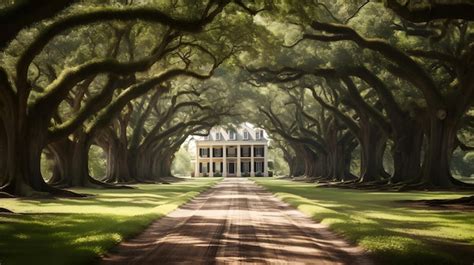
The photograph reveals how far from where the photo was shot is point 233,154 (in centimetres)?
13000

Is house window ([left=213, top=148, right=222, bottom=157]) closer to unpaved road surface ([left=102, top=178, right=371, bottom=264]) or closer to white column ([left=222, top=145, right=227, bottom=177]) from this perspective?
white column ([left=222, top=145, right=227, bottom=177])

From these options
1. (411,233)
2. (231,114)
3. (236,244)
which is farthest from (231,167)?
(236,244)

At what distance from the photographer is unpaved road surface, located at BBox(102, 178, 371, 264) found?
32.0 ft

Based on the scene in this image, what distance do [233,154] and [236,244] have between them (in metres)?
119

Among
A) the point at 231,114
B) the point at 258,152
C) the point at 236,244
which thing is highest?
the point at 231,114

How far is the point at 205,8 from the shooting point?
2477cm

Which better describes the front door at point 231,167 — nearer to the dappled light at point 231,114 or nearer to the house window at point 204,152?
the house window at point 204,152

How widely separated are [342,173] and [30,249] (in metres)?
50.6

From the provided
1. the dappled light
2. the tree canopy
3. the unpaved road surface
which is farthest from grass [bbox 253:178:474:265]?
the tree canopy

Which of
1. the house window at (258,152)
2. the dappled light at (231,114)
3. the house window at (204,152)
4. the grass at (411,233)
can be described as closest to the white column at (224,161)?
the house window at (204,152)

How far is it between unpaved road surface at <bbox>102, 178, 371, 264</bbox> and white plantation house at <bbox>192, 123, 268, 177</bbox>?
10933 cm

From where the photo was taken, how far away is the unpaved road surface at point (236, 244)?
384 inches

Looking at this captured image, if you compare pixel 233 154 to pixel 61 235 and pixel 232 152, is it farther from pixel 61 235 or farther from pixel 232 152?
pixel 61 235

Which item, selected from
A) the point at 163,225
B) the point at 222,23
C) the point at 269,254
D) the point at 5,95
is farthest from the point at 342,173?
the point at 269,254
